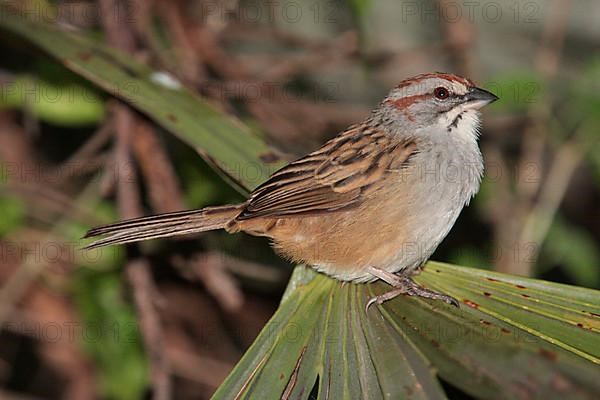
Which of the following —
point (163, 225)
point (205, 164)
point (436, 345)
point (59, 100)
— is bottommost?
point (436, 345)

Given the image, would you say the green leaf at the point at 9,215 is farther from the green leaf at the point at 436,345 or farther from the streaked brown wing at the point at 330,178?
the green leaf at the point at 436,345

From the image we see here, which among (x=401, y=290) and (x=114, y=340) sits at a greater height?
(x=401, y=290)

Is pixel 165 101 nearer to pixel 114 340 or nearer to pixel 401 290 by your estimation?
pixel 401 290

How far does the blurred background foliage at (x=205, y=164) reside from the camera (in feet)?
13.1

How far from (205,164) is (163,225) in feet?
3.36

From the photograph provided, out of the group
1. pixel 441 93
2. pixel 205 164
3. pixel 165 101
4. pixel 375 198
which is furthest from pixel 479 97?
pixel 205 164

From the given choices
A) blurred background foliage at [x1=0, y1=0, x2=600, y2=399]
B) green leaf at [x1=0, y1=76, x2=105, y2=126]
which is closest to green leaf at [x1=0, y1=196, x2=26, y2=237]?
blurred background foliage at [x1=0, y1=0, x2=600, y2=399]

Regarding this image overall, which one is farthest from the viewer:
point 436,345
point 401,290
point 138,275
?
point 138,275

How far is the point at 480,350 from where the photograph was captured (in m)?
1.94

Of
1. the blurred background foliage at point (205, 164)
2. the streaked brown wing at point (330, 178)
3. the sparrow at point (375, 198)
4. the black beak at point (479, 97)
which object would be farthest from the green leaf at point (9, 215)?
the black beak at point (479, 97)

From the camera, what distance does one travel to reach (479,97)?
3.23 m

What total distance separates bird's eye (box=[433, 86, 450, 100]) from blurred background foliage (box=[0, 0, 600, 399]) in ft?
2.18

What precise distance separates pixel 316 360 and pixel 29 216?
2.64m

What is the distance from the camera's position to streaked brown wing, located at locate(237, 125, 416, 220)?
3021mm
